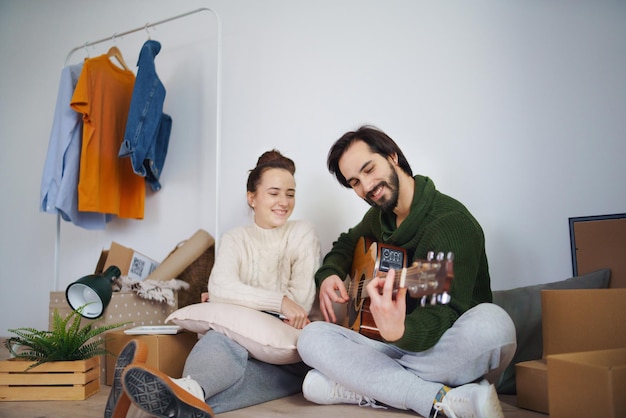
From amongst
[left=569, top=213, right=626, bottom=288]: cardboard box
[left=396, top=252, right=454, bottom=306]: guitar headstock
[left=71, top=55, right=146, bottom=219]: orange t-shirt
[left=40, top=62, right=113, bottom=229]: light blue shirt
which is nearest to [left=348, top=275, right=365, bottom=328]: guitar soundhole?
[left=396, top=252, right=454, bottom=306]: guitar headstock

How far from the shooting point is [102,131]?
8.21 feet

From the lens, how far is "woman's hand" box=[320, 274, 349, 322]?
1.67 m

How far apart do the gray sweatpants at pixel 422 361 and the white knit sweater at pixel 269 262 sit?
0.39m

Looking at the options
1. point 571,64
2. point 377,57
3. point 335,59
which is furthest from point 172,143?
point 571,64

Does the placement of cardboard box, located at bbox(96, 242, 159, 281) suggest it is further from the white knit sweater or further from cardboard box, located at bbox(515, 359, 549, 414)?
cardboard box, located at bbox(515, 359, 549, 414)

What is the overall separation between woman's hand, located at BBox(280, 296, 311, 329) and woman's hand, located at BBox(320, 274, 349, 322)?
2.6 inches

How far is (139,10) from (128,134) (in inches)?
39.7

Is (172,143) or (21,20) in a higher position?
(21,20)

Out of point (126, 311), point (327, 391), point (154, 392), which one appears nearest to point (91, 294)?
point (126, 311)

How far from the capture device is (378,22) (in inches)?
91.4

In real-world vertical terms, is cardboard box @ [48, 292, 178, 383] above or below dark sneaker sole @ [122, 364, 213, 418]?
above

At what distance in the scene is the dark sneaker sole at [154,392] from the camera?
3.93 feet

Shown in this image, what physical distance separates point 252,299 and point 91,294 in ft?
2.22

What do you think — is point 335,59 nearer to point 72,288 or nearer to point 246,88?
point 246,88
